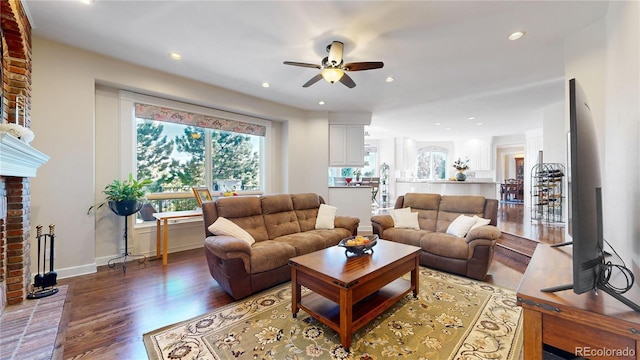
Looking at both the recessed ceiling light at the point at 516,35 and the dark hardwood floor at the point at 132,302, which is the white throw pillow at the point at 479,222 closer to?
the dark hardwood floor at the point at 132,302

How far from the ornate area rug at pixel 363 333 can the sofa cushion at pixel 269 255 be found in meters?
0.31

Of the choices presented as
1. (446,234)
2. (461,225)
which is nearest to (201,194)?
(446,234)

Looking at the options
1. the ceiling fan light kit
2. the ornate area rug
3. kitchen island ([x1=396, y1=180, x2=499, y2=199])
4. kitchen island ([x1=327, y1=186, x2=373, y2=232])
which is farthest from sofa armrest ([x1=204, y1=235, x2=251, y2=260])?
kitchen island ([x1=396, y1=180, x2=499, y2=199])

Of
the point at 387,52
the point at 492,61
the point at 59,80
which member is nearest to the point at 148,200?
the point at 59,80

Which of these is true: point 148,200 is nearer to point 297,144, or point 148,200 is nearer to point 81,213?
point 81,213

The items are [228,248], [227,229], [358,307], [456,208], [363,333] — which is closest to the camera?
[363,333]

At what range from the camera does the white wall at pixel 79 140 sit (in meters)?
2.83

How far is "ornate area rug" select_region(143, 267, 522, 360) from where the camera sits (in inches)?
67.5

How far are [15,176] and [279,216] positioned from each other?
2.56 meters

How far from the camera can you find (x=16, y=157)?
1688 mm

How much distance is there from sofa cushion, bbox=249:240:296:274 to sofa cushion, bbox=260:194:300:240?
45 centimetres

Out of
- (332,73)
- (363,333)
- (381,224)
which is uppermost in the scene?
(332,73)

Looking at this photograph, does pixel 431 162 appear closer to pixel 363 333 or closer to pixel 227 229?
pixel 227 229

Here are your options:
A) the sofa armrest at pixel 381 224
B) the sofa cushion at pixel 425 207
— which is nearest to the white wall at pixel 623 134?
the sofa cushion at pixel 425 207
